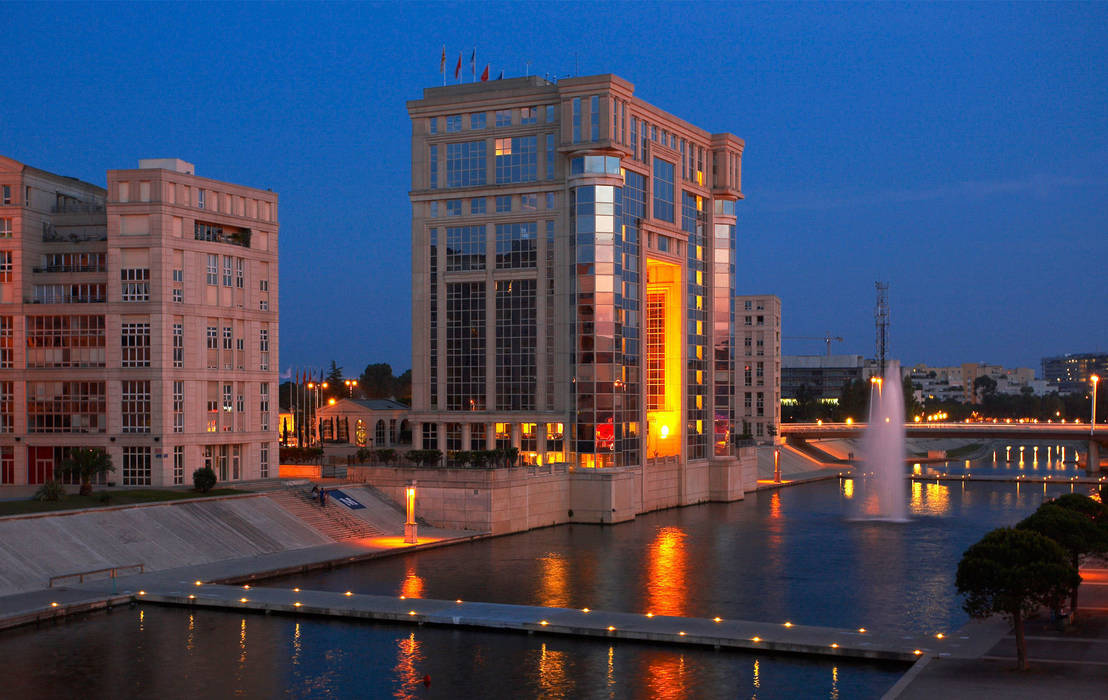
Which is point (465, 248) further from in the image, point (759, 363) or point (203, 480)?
point (759, 363)

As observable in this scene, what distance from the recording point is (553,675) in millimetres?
38344

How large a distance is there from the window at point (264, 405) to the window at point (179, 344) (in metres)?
8.44

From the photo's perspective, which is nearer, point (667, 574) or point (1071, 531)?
point (1071, 531)

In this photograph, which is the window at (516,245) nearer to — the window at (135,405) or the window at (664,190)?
the window at (664,190)

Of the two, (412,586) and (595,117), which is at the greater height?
(595,117)

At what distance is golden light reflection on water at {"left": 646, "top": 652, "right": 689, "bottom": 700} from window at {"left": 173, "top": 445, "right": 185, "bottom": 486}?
5081 centimetres

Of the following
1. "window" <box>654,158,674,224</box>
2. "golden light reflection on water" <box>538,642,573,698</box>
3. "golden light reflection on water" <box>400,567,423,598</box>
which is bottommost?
"golden light reflection on water" <box>400,567,423,598</box>

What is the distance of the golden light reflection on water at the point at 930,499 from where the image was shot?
99.9 metres

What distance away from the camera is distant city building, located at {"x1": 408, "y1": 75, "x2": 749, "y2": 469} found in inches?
3541

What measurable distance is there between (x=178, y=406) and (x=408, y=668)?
49.0m

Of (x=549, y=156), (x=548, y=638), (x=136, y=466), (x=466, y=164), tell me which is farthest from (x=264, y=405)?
(x=548, y=638)

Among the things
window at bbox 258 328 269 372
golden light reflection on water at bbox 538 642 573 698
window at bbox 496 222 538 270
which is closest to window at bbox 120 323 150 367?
window at bbox 258 328 269 372

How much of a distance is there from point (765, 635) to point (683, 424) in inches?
2406

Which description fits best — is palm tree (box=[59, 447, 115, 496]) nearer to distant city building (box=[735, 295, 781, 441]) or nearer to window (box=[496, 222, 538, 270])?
window (box=[496, 222, 538, 270])
